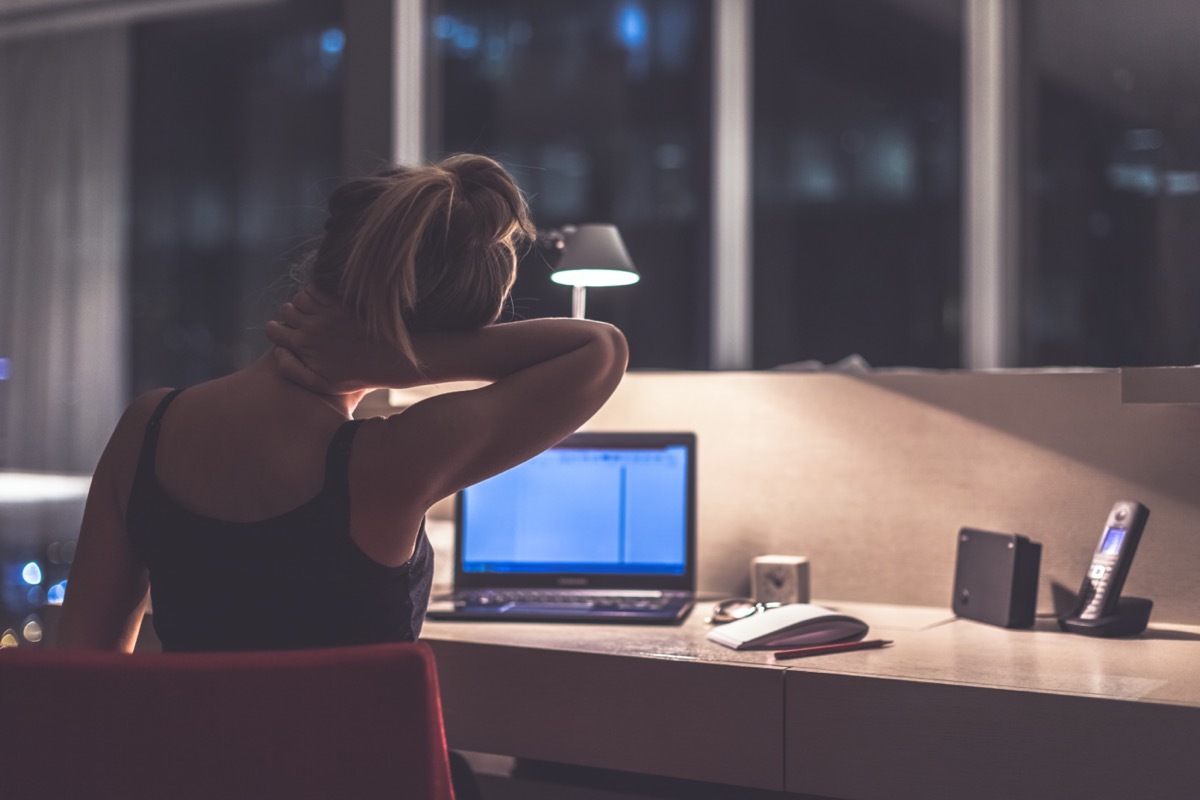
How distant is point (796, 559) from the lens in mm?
2057

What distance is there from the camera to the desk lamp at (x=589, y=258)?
6.80ft

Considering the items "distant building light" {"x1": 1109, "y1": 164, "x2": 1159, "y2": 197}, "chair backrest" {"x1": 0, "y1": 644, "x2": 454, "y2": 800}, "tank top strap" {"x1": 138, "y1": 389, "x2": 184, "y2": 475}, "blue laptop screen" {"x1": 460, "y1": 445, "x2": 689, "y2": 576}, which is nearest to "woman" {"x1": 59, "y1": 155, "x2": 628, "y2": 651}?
"tank top strap" {"x1": 138, "y1": 389, "x2": 184, "y2": 475}

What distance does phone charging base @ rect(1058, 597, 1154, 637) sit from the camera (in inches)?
69.8

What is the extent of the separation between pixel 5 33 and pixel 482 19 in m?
1.72

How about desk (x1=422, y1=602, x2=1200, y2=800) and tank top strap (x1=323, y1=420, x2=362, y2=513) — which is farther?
desk (x1=422, y1=602, x2=1200, y2=800)

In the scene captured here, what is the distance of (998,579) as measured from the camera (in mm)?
1882

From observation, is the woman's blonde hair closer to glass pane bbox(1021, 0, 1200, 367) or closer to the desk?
the desk

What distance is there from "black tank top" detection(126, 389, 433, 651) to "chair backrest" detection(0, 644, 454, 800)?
20 cm

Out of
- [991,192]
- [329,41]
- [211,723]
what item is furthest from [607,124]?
[211,723]

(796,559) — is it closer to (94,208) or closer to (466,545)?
(466,545)

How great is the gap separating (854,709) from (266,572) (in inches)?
33.5

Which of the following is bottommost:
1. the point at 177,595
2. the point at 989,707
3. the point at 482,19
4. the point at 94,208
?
the point at 989,707

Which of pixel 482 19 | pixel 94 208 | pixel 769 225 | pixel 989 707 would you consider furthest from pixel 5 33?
pixel 989 707

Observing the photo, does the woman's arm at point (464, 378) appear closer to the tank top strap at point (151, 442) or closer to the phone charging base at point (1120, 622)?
the tank top strap at point (151, 442)
